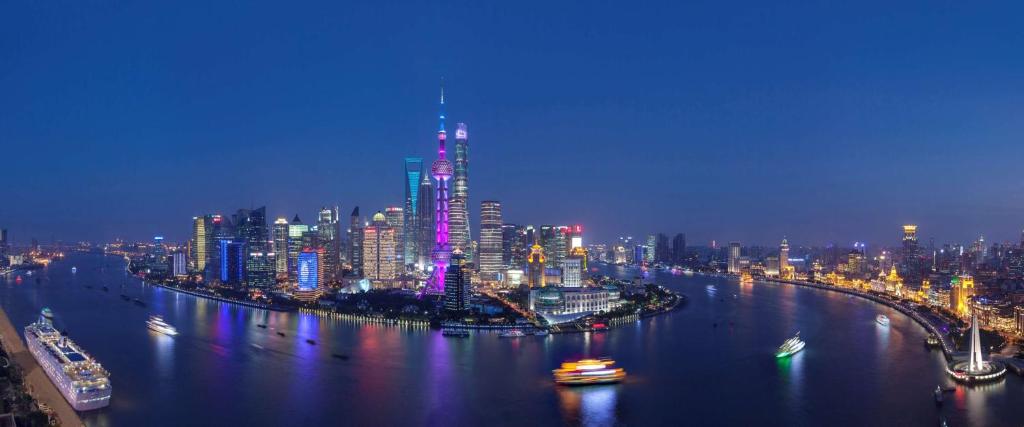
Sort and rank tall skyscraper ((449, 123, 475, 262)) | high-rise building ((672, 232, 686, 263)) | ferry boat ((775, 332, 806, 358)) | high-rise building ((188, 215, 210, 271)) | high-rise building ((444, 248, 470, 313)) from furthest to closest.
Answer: high-rise building ((672, 232, 686, 263)) → high-rise building ((188, 215, 210, 271)) → tall skyscraper ((449, 123, 475, 262)) → high-rise building ((444, 248, 470, 313)) → ferry boat ((775, 332, 806, 358))

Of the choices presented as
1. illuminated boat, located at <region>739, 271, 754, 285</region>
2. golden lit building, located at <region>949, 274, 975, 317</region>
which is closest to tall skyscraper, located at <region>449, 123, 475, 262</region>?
illuminated boat, located at <region>739, 271, 754, 285</region>

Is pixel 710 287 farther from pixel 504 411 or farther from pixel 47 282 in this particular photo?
pixel 47 282

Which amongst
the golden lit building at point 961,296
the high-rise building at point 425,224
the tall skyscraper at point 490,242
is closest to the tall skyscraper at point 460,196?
the tall skyscraper at point 490,242

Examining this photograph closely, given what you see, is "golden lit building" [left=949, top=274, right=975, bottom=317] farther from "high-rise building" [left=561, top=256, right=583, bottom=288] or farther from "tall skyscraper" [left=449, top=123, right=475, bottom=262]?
"tall skyscraper" [left=449, top=123, right=475, bottom=262]

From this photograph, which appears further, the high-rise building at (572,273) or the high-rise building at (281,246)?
the high-rise building at (281,246)

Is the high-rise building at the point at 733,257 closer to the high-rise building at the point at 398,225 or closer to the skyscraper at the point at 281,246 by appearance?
the high-rise building at the point at 398,225

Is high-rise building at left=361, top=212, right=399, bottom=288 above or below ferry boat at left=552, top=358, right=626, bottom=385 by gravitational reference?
above

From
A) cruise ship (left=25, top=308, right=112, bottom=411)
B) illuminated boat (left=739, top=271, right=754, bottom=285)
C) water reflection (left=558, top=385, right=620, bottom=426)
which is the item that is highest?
cruise ship (left=25, top=308, right=112, bottom=411)
